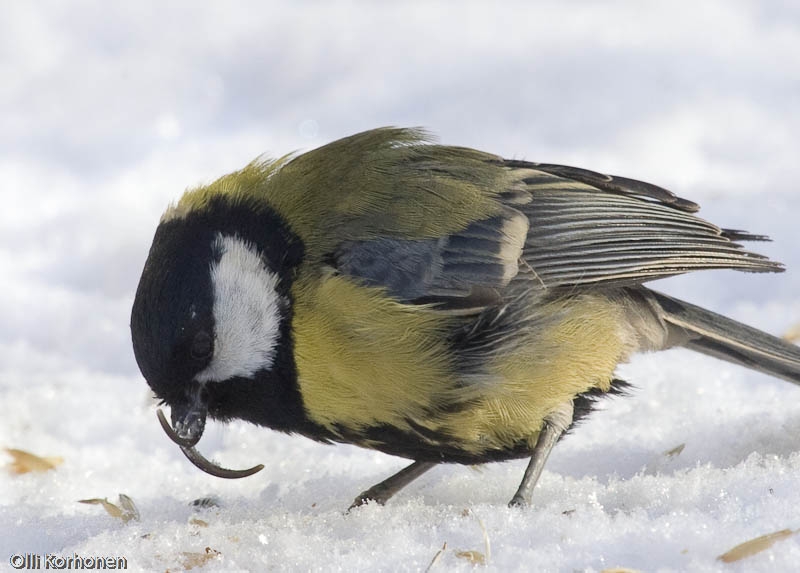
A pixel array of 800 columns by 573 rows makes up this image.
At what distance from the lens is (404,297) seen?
3.32 metres

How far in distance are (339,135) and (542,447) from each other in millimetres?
4939

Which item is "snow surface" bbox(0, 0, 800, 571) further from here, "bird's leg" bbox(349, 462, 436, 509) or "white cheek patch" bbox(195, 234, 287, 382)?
"white cheek patch" bbox(195, 234, 287, 382)

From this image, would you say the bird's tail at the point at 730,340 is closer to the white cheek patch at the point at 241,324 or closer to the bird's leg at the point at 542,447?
the bird's leg at the point at 542,447

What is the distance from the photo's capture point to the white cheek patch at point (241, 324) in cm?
328

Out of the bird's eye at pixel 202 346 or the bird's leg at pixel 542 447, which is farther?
the bird's leg at pixel 542 447

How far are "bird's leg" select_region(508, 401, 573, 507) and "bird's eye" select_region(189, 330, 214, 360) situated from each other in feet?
3.79

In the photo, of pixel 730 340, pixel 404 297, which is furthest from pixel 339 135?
pixel 404 297

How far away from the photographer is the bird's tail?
3994mm

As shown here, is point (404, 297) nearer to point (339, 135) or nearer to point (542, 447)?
point (542, 447)

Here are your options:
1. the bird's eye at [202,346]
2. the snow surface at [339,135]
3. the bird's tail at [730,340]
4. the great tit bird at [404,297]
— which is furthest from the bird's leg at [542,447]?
the bird's eye at [202,346]

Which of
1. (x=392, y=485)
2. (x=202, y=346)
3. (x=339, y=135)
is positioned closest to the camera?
(x=202, y=346)

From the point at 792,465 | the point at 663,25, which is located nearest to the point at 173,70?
the point at 663,25

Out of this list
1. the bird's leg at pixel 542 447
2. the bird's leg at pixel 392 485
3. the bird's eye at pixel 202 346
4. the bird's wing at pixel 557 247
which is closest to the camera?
the bird's eye at pixel 202 346

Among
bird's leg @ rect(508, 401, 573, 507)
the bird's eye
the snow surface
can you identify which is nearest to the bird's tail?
the snow surface
